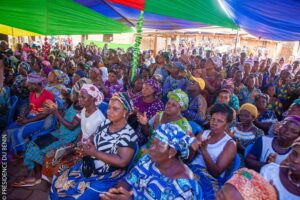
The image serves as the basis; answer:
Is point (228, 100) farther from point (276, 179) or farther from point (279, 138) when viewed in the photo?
point (276, 179)

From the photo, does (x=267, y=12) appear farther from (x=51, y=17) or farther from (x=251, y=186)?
(x=251, y=186)

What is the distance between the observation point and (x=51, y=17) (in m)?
4.51

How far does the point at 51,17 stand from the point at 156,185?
3695 mm

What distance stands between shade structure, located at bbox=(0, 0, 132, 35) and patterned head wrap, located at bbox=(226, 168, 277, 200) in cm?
370

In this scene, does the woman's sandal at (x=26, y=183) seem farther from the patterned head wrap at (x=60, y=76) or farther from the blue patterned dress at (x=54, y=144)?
the patterned head wrap at (x=60, y=76)

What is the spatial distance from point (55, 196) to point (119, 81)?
3740mm

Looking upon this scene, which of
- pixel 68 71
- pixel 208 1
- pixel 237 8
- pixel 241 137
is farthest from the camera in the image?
pixel 68 71

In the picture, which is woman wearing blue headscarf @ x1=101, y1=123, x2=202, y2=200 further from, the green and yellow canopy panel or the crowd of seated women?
the green and yellow canopy panel

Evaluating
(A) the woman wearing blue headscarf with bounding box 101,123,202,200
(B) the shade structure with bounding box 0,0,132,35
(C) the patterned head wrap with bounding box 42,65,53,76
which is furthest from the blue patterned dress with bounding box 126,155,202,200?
(C) the patterned head wrap with bounding box 42,65,53,76

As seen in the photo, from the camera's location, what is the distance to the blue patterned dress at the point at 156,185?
2.02 metres

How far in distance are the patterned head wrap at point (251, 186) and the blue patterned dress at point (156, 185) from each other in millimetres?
468

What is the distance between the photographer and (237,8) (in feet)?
15.6

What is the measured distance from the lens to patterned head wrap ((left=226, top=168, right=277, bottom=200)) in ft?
5.14

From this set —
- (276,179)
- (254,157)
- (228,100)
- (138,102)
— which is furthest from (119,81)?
(276,179)
